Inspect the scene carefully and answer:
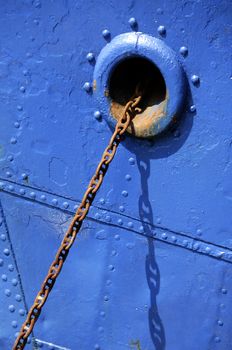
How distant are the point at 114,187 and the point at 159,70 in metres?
0.57

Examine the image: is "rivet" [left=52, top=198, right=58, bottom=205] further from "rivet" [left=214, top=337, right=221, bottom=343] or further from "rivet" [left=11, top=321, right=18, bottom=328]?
"rivet" [left=214, top=337, right=221, bottom=343]

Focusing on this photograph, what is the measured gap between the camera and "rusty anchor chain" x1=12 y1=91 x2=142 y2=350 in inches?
74.0

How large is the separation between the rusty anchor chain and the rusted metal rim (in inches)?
2.8

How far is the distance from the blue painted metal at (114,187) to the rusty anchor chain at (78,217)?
0.63 feet

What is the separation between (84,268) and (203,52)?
1.18 meters

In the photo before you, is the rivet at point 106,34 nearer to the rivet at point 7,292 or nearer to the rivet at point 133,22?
the rivet at point 133,22

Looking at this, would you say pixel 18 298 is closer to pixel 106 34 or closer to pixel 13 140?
pixel 13 140

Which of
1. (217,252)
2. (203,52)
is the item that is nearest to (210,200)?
(217,252)

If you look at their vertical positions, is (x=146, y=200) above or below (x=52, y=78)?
below

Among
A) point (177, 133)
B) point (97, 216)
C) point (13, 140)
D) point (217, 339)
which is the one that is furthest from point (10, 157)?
point (217, 339)

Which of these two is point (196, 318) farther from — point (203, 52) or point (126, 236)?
point (203, 52)

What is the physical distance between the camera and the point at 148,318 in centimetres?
247

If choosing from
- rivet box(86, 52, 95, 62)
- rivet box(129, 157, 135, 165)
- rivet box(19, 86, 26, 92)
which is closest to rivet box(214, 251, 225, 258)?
rivet box(129, 157, 135, 165)

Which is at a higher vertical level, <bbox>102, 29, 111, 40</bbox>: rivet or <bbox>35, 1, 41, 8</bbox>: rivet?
<bbox>35, 1, 41, 8</bbox>: rivet
